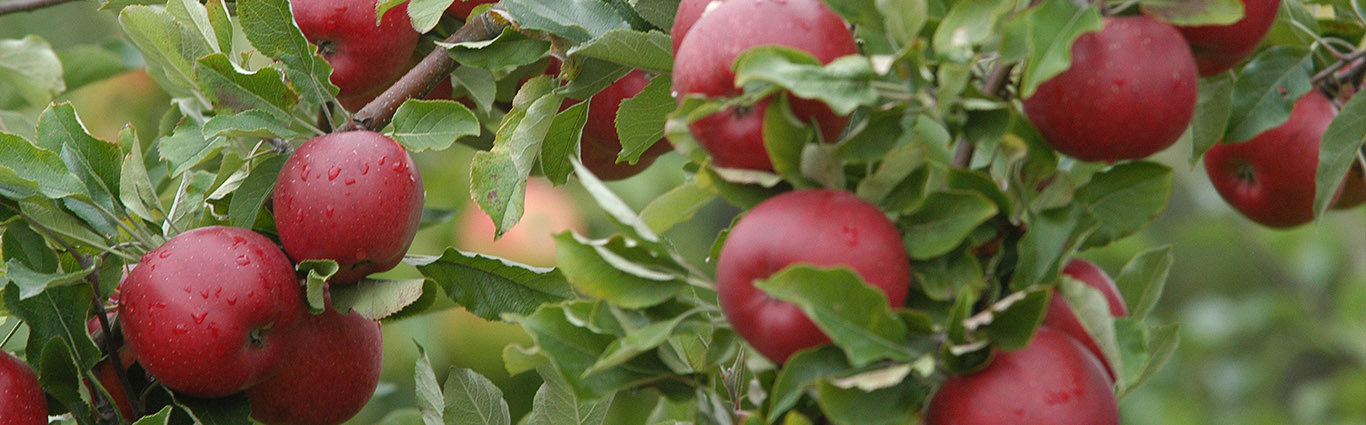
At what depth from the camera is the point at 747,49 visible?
0.78 m

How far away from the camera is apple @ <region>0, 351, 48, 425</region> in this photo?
991 millimetres

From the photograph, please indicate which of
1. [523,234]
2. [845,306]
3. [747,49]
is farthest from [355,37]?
[523,234]

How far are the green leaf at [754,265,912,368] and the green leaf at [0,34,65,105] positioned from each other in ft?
4.09

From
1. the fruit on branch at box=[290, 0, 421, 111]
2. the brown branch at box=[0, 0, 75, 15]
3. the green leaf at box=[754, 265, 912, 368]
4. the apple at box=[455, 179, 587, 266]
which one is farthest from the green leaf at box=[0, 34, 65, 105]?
the apple at box=[455, 179, 587, 266]

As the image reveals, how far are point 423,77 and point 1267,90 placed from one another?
2.42 ft

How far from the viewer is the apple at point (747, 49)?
79 centimetres

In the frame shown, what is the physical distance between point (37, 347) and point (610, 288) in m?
0.53

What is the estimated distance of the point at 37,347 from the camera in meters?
1.06

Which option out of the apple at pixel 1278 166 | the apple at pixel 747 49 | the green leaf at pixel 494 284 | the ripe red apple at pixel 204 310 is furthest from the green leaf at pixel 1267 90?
the ripe red apple at pixel 204 310

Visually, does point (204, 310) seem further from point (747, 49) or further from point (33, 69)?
point (33, 69)

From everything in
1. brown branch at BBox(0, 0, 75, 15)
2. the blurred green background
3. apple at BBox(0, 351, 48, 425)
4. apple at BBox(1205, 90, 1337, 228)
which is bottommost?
the blurred green background

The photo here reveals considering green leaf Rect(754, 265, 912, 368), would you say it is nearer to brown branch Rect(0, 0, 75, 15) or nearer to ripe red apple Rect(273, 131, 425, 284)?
ripe red apple Rect(273, 131, 425, 284)

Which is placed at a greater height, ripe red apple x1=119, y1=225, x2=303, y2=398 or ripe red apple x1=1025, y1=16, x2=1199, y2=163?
ripe red apple x1=1025, y1=16, x2=1199, y2=163

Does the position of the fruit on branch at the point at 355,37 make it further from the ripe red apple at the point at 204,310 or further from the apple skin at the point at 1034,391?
the apple skin at the point at 1034,391
